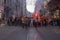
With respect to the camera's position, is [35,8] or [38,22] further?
[35,8]

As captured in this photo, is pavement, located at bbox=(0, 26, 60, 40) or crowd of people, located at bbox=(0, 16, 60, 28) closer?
pavement, located at bbox=(0, 26, 60, 40)

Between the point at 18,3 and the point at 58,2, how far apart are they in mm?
4865

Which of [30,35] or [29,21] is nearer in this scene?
[30,35]

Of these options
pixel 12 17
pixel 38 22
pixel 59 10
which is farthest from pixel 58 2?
pixel 12 17

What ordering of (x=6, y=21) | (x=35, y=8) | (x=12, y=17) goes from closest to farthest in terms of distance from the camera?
1. (x=6, y=21)
2. (x=12, y=17)
3. (x=35, y=8)

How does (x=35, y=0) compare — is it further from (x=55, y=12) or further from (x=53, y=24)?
(x=53, y=24)

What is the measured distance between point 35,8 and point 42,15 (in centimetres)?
167

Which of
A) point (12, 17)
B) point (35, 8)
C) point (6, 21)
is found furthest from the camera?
point (35, 8)

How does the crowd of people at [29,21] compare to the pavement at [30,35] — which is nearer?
the pavement at [30,35]

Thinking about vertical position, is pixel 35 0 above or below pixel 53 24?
above

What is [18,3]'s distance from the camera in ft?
83.7

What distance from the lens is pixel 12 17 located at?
22828 millimetres

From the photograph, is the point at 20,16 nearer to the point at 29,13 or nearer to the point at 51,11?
the point at 29,13

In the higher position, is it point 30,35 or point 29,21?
point 29,21
